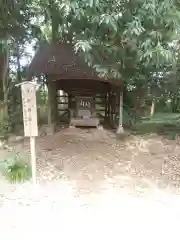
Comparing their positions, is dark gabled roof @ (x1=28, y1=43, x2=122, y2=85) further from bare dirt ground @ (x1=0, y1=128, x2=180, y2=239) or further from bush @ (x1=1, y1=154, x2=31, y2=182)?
bush @ (x1=1, y1=154, x2=31, y2=182)

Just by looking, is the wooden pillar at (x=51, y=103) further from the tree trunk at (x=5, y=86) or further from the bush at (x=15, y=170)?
the bush at (x=15, y=170)

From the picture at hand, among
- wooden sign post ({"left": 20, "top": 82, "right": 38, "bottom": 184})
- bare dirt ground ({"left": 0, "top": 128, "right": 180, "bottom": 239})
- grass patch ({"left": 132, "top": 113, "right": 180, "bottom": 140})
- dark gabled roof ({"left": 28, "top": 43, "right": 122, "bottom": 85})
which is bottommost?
bare dirt ground ({"left": 0, "top": 128, "right": 180, "bottom": 239})

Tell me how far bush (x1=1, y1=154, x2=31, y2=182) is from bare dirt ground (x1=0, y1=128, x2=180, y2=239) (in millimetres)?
205

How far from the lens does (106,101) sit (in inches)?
436

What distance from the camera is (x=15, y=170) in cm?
594

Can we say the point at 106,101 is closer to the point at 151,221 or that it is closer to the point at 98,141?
the point at 98,141

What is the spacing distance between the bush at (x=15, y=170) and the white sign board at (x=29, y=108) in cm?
89

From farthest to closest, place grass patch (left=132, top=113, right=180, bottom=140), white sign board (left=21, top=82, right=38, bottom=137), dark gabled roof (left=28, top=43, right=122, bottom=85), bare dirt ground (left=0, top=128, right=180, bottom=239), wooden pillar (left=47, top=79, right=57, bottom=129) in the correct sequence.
A: 1. grass patch (left=132, top=113, right=180, bottom=140)
2. wooden pillar (left=47, top=79, right=57, bottom=129)
3. dark gabled roof (left=28, top=43, right=122, bottom=85)
4. white sign board (left=21, top=82, right=38, bottom=137)
5. bare dirt ground (left=0, top=128, right=180, bottom=239)

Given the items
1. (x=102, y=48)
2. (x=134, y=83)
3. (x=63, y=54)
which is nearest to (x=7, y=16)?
(x=63, y=54)

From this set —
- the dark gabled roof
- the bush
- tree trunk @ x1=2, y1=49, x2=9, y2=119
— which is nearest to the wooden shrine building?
the dark gabled roof

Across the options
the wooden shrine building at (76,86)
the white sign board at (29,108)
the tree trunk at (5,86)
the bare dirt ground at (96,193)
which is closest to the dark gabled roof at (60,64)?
the wooden shrine building at (76,86)

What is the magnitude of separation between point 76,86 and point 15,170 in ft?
16.2

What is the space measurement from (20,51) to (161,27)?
6.15 m

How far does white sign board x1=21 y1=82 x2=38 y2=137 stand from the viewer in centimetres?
542
